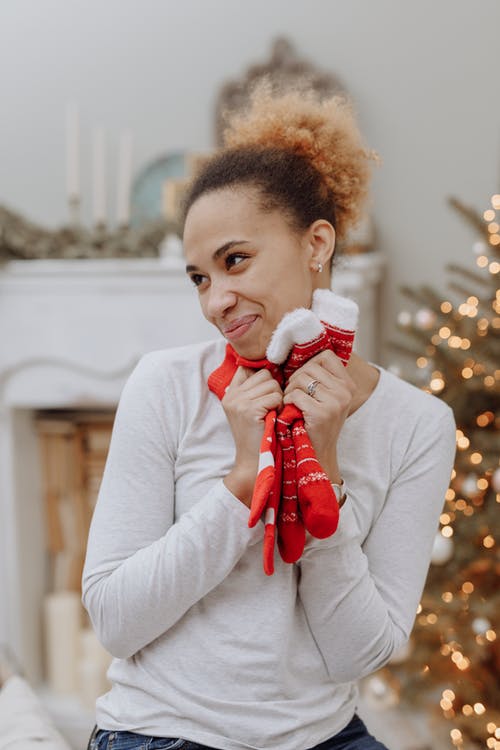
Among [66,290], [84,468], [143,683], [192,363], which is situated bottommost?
[84,468]

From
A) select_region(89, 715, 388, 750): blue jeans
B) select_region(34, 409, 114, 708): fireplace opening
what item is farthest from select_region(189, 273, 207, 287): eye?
select_region(34, 409, 114, 708): fireplace opening

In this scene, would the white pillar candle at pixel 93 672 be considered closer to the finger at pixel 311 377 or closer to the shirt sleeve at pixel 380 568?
the shirt sleeve at pixel 380 568

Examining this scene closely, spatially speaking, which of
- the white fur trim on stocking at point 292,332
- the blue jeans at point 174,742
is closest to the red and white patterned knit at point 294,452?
the white fur trim on stocking at point 292,332

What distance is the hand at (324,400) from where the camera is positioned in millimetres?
890

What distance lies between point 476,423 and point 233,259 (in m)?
1.13

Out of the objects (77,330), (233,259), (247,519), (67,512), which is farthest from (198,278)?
(67,512)

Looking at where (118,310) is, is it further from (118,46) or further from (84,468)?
(118,46)

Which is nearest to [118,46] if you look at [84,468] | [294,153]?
[84,468]

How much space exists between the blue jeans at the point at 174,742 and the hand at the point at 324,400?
342 millimetres

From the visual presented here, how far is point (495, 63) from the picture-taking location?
235cm

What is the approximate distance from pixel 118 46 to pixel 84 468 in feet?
4.35

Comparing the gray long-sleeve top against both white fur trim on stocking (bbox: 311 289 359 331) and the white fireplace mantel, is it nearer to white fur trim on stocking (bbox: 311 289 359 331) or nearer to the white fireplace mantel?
white fur trim on stocking (bbox: 311 289 359 331)

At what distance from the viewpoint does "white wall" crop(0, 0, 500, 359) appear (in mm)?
2379

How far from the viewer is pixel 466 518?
1.80 meters
